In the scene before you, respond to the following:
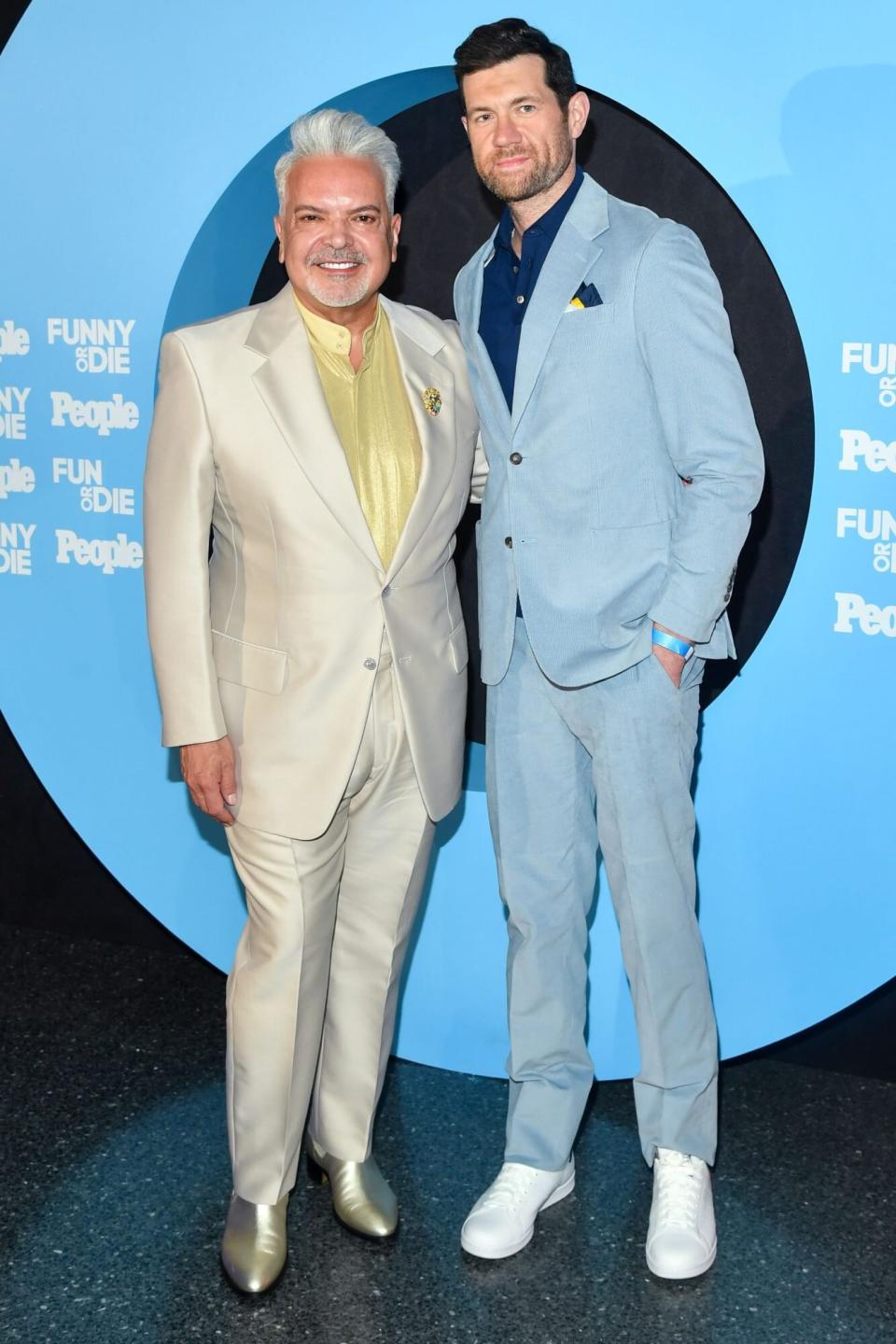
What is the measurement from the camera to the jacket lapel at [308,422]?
7.43 feet

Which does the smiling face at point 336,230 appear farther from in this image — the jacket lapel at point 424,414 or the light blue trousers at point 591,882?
the light blue trousers at point 591,882

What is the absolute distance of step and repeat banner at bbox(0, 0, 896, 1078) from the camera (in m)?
2.52

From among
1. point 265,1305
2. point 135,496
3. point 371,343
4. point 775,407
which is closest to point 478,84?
point 371,343

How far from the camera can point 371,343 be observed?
7.90 ft

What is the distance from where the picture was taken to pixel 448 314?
129 inches

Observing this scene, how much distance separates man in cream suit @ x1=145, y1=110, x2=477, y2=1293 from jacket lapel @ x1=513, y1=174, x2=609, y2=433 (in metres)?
0.16

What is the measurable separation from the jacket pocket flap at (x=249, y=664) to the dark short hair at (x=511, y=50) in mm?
951

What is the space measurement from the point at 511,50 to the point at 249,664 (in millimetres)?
1018

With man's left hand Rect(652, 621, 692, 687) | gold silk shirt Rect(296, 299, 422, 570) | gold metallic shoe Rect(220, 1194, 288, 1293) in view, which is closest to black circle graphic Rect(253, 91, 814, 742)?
man's left hand Rect(652, 621, 692, 687)

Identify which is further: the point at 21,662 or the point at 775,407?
the point at 21,662

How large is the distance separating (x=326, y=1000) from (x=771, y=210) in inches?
60.0

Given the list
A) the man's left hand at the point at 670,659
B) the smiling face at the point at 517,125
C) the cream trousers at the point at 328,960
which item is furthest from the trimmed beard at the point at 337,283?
the man's left hand at the point at 670,659

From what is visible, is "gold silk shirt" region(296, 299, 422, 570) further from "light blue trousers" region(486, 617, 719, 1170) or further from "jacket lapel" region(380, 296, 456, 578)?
"light blue trousers" region(486, 617, 719, 1170)

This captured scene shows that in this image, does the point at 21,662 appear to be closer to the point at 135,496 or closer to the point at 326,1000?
the point at 135,496
